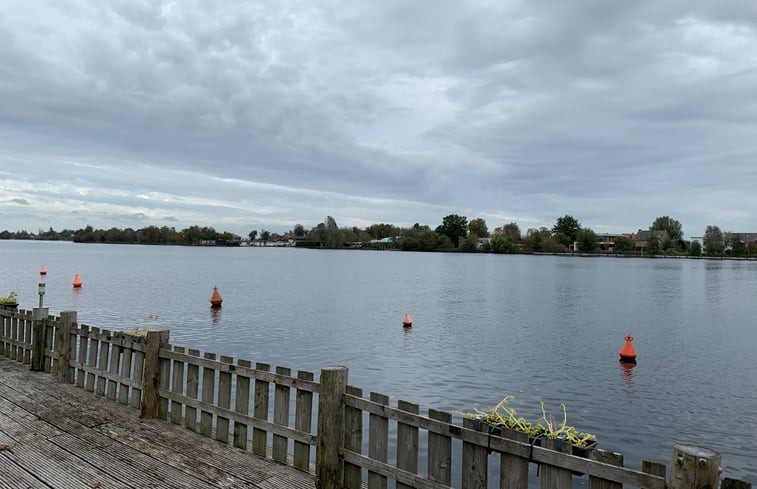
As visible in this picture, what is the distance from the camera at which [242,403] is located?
585 centimetres

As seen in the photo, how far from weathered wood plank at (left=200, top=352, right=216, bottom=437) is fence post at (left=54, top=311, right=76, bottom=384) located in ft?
11.4

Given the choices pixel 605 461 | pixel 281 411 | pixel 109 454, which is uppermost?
pixel 605 461

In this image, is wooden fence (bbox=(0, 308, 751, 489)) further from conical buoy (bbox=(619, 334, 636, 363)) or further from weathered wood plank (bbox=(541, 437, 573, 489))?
conical buoy (bbox=(619, 334, 636, 363))

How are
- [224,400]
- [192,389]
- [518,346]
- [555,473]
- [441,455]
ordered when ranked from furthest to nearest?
[518,346] → [192,389] → [224,400] → [441,455] → [555,473]

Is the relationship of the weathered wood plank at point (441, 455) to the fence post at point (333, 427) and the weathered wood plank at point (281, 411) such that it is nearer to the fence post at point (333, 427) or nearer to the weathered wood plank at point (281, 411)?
the fence post at point (333, 427)

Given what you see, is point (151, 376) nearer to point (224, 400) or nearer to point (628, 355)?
point (224, 400)

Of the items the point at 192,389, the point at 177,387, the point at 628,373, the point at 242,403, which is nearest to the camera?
the point at 242,403

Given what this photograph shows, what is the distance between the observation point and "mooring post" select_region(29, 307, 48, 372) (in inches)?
352

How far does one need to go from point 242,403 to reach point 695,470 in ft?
14.7

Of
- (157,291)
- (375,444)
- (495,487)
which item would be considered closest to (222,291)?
(157,291)

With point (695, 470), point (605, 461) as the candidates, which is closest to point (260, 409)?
point (605, 461)

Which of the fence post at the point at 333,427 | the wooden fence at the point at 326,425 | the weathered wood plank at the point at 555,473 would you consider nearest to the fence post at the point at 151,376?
the wooden fence at the point at 326,425

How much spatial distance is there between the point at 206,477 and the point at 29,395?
434 cm

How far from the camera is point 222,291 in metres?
44.4
